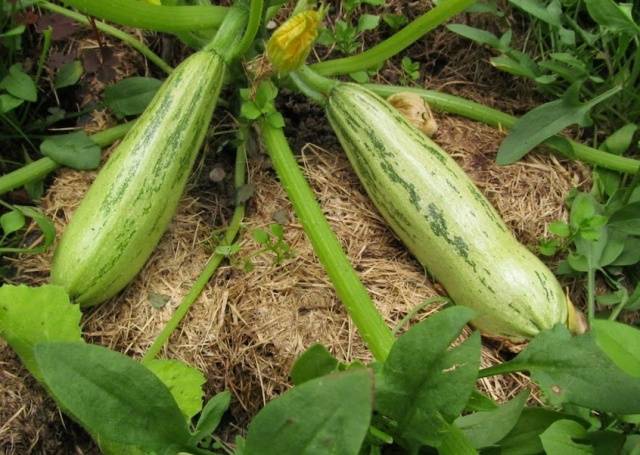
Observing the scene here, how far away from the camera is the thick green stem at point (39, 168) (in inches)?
82.4

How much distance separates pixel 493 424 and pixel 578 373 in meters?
0.18

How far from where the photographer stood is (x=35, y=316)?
1728 mm

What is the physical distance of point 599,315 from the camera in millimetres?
2092

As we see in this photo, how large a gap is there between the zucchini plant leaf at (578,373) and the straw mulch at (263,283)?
41 centimetres

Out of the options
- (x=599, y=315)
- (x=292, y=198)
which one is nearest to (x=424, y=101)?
(x=292, y=198)

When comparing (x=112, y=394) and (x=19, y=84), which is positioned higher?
(x=19, y=84)

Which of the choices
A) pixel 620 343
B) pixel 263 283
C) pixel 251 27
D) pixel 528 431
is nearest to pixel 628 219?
pixel 528 431

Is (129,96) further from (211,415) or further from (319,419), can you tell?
(319,419)

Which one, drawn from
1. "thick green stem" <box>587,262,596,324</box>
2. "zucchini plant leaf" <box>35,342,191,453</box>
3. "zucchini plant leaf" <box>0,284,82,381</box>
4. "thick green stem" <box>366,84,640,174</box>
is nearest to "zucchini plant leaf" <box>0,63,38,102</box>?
"zucchini plant leaf" <box>0,284,82,381</box>

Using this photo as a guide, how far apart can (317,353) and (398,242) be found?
0.80 metres

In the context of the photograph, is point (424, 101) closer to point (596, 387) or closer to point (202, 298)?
point (202, 298)

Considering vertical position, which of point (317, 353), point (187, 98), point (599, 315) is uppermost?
point (187, 98)

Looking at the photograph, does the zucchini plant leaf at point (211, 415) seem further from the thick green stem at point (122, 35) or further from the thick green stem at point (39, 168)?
the thick green stem at point (122, 35)

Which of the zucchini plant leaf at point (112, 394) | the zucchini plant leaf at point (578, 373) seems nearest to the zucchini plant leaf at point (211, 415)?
the zucchini plant leaf at point (112, 394)
